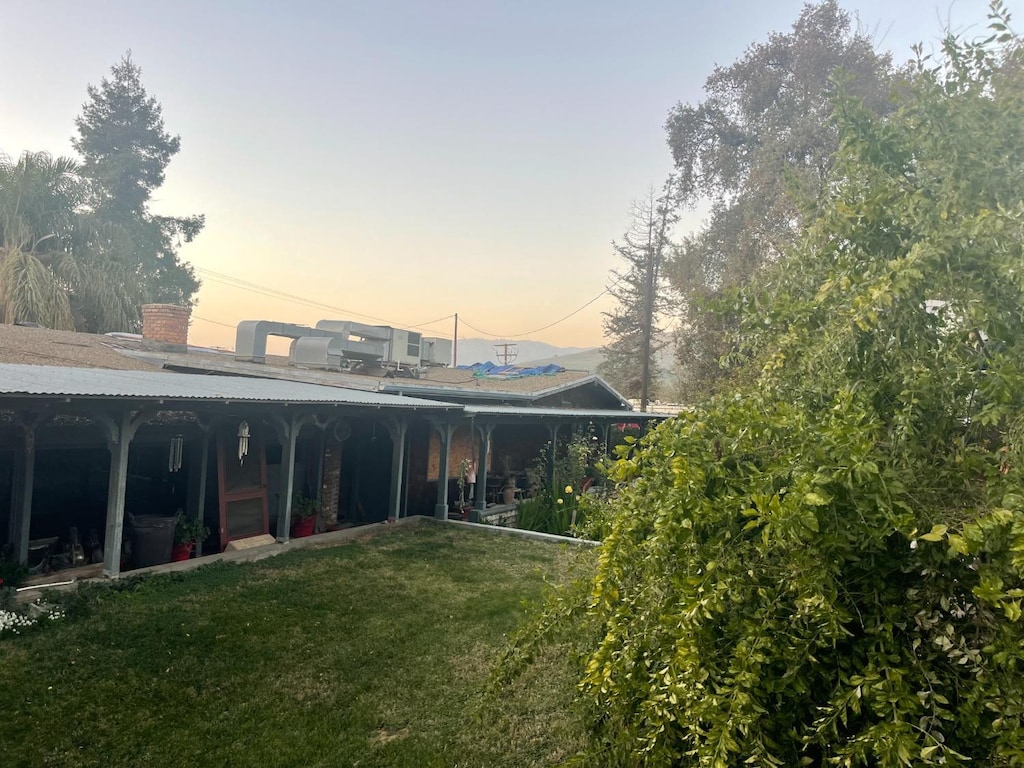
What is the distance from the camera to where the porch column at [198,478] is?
355 inches

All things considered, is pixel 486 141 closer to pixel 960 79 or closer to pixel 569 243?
pixel 569 243

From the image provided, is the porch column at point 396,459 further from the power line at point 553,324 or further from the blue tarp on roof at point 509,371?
the power line at point 553,324

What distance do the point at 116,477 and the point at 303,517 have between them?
357 centimetres

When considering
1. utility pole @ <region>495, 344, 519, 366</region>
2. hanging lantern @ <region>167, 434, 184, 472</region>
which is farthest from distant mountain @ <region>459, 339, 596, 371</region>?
hanging lantern @ <region>167, 434, 184, 472</region>

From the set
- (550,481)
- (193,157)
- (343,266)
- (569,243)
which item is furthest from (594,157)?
(193,157)

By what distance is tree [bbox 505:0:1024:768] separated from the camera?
1.92 metres

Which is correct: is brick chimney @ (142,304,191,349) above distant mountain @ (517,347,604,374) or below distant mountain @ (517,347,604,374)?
below

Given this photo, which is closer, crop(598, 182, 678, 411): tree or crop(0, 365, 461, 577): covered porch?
crop(0, 365, 461, 577): covered porch

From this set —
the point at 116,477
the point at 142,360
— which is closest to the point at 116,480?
the point at 116,477

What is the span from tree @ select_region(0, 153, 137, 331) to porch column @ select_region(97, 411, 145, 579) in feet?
43.3

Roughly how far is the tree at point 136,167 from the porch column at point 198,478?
22618 millimetres

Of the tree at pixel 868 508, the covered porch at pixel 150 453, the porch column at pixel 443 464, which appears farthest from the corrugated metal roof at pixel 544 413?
the tree at pixel 868 508

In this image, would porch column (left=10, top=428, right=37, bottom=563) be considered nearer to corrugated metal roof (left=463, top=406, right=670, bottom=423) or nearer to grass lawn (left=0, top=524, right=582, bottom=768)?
grass lawn (left=0, top=524, right=582, bottom=768)

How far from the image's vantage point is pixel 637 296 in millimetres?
34719
